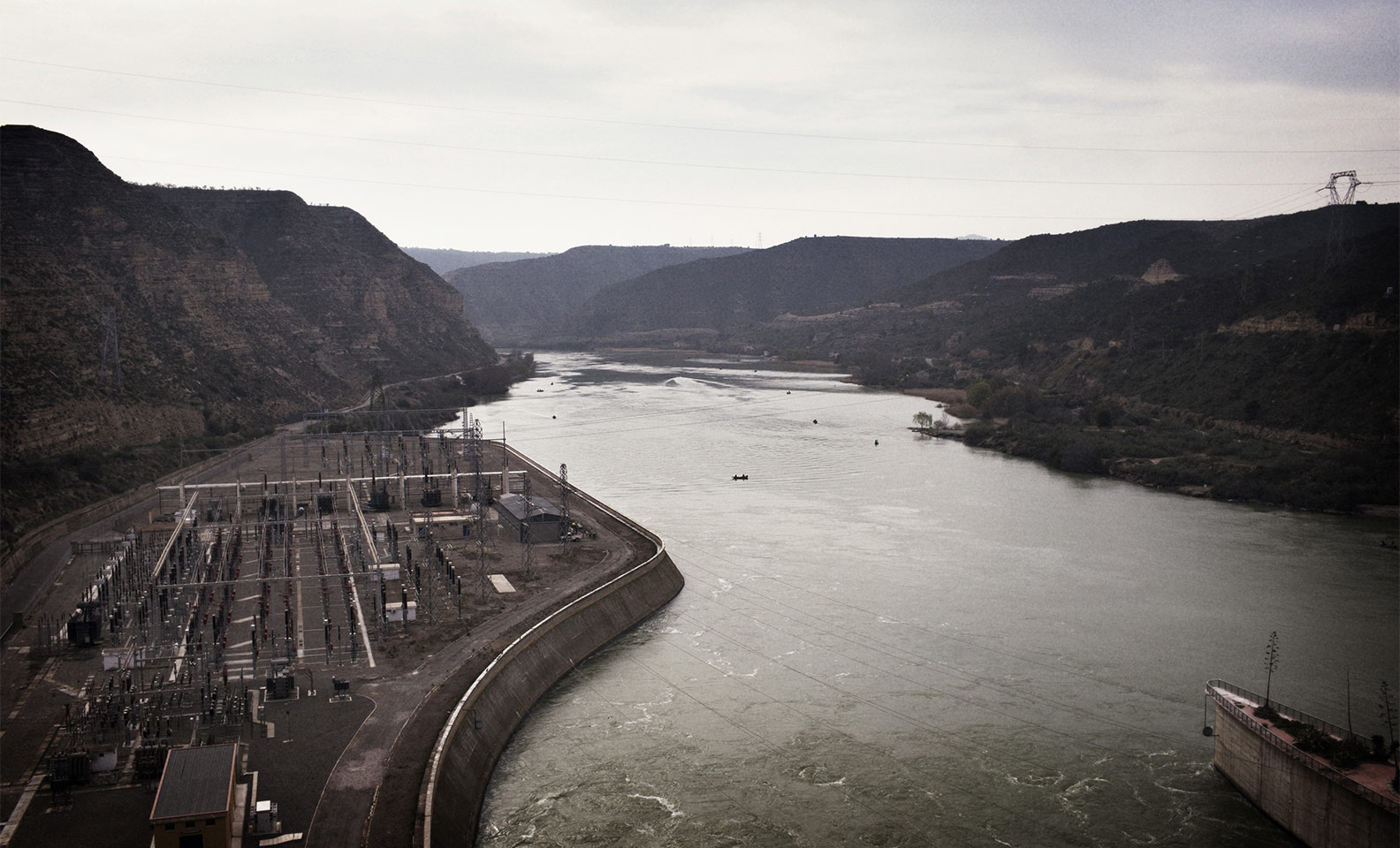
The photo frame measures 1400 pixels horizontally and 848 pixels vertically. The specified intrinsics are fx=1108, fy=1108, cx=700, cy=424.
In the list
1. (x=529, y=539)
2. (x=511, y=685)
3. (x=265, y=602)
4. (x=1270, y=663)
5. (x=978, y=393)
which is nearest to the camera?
(x=1270, y=663)

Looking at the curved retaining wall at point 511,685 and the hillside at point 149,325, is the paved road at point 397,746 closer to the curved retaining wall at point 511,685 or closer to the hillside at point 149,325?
the curved retaining wall at point 511,685

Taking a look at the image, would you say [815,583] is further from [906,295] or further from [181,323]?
[906,295]

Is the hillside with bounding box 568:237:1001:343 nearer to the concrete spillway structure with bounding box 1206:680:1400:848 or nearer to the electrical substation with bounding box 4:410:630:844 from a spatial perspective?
the electrical substation with bounding box 4:410:630:844

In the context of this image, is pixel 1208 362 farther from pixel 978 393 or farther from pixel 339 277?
pixel 339 277

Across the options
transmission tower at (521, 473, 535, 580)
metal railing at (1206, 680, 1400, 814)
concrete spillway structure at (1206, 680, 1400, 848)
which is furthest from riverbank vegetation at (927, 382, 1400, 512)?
transmission tower at (521, 473, 535, 580)

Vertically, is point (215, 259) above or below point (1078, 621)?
above

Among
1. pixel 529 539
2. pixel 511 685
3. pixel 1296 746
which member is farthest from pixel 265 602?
pixel 1296 746

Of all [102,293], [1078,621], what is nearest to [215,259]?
[102,293]
